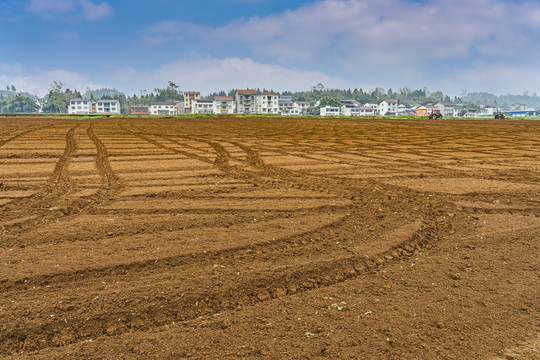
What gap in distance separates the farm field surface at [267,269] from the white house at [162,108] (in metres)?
141

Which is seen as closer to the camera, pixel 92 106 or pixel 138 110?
pixel 92 106

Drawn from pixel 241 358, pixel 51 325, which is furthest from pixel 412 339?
pixel 51 325

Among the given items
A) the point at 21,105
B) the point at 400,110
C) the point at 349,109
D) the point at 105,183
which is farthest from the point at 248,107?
the point at 105,183

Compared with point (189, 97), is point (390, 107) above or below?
below

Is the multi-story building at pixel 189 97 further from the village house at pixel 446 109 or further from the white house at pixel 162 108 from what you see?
the village house at pixel 446 109

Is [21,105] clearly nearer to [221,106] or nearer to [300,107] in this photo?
[221,106]

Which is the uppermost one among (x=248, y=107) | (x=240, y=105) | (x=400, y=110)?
(x=400, y=110)

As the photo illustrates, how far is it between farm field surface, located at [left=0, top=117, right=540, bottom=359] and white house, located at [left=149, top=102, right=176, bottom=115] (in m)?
141

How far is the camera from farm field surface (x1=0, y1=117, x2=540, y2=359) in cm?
286

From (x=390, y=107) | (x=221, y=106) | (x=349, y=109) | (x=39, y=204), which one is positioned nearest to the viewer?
(x=39, y=204)

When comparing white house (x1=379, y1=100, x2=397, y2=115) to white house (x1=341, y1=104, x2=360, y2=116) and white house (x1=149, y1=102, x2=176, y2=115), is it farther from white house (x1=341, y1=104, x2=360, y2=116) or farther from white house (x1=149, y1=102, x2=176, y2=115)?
white house (x1=149, y1=102, x2=176, y2=115)

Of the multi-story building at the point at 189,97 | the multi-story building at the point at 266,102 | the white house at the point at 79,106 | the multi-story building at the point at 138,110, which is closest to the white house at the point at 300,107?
the multi-story building at the point at 266,102

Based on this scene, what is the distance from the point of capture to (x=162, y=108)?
468 ft

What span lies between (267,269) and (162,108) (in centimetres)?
14847
